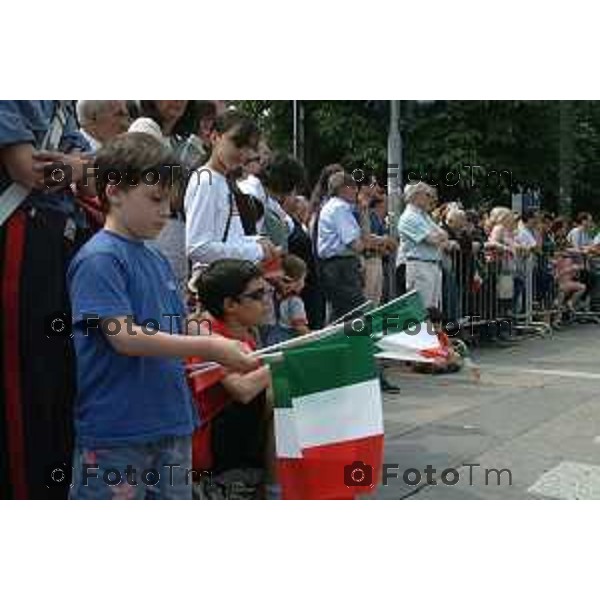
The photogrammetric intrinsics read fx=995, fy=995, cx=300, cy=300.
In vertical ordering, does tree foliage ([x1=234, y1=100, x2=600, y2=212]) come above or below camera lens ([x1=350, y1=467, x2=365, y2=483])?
above

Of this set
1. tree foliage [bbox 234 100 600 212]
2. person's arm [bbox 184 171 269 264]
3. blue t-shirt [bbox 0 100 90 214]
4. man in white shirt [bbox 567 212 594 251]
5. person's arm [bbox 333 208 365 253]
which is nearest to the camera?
blue t-shirt [bbox 0 100 90 214]

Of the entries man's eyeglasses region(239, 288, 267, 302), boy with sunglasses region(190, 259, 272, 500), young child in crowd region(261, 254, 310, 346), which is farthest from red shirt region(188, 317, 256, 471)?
young child in crowd region(261, 254, 310, 346)

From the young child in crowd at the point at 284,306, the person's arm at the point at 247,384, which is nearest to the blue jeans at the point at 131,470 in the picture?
the person's arm at the point at 247,384

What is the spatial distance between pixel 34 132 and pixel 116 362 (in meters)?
0.72

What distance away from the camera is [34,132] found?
2.85 meters

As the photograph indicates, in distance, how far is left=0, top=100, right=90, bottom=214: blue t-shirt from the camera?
2734 millimetres

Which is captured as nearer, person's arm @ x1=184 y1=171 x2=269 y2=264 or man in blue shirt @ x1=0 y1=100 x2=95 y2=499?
man in blue shirt @ x1=0 y1=100 x2=95 y2=499

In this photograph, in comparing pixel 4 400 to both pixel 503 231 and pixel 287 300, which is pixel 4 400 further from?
pixel 503 231

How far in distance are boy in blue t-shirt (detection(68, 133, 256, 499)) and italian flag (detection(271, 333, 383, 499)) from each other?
0.27 metres

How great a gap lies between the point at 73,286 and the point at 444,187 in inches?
638

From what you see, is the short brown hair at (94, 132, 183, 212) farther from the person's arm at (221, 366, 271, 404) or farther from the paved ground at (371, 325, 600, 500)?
the paved ground at (371, 325, 600, 500)

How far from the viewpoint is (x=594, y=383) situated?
304 inches

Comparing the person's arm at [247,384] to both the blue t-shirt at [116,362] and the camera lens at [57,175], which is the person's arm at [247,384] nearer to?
the blue t-shirt at [116,362]

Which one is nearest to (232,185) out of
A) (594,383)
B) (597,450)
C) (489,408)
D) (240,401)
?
(240,401)
